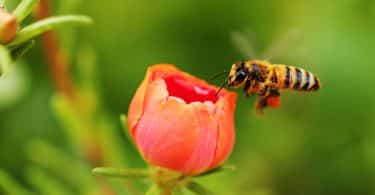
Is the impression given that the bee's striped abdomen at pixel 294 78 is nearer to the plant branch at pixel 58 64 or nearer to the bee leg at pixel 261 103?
the bee leg at pixel 261 103

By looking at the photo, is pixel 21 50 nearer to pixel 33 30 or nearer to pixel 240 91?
pixel 33 30

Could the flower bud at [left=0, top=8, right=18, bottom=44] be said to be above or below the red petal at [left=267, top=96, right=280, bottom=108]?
above

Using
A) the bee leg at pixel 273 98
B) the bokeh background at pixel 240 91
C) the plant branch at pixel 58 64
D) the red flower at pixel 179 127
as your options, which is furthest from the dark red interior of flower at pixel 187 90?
the bokeh background at pixel 240 91

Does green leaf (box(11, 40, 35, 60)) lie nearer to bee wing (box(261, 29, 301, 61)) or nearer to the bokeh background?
bee wing (box(261, 29, 301, 61))

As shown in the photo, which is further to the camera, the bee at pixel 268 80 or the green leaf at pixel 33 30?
the bee at pixel 268 80

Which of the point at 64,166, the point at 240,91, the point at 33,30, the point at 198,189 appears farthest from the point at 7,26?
the point at 240,91

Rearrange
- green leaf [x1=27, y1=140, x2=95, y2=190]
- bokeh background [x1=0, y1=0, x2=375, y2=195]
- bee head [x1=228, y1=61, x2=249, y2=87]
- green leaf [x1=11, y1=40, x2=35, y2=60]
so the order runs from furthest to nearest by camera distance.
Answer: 1. bokeh background [x1=0, y1=0, x2=375, y2=195]
2. green leaf [x1=27, y1=140, x2=95, y2=190]
3. bee head [x1=228, y1=61, x2=249, y2=87]
4. green leaf [x1=11, y1=40, x2=35, y2=60]

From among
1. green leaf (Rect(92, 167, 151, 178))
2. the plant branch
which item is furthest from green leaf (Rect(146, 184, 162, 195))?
the plant branch
